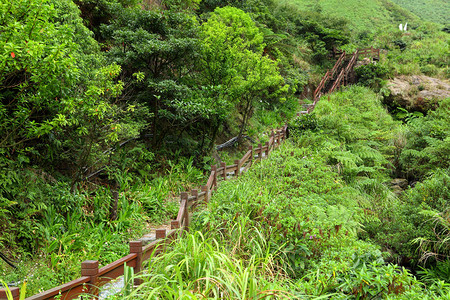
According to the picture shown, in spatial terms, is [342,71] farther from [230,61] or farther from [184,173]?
[184,173]

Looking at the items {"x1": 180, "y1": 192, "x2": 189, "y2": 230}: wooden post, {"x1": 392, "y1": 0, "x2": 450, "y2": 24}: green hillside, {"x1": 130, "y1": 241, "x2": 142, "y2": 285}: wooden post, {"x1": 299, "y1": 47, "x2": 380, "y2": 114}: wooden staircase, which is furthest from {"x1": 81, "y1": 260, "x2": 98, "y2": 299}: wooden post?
{"x1": 392, "y1": 0, "x2": 450, "y2": 24}: green hillside

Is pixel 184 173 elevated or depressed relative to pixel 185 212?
depressed

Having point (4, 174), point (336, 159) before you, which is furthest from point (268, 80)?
point (4, 174)

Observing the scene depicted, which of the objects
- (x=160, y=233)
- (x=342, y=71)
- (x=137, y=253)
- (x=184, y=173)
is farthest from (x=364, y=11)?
(x=137, y=253)

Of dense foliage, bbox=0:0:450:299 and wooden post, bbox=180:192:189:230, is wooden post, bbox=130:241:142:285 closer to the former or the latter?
dense foliage, bbox=0:0:450:299

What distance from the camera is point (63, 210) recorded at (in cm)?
664

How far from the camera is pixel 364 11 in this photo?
140 feet

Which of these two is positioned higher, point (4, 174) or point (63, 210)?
point (4, 174)

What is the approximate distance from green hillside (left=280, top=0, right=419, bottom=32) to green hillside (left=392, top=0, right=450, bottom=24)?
28.4 ft

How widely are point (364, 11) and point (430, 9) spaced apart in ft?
65.8

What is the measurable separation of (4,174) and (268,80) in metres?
8.79

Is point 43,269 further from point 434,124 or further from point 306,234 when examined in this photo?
point 434,124

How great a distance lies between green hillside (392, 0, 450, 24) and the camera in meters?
49.4

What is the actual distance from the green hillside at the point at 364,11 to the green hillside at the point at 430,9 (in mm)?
8668
